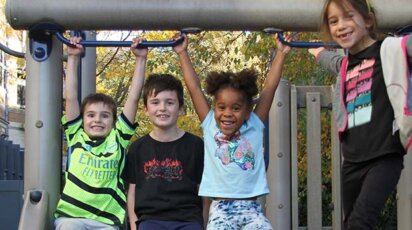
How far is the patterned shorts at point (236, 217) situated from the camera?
138 inches

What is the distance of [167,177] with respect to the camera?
3775 millimetres

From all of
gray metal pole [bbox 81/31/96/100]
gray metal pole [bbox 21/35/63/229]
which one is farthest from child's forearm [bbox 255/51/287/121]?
gray metal pole [bbox 81/31/96/100]

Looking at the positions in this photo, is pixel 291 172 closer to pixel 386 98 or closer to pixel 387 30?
pixel 387 30

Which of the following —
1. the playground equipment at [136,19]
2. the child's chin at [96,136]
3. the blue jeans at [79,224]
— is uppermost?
the playground equipment at [136,19]

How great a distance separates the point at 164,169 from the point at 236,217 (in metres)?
0.51

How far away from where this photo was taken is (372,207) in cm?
305

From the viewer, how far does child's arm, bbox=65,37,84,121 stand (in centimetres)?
391

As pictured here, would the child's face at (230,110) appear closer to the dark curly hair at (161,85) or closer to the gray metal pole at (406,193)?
the dark curly hair at (161,85)

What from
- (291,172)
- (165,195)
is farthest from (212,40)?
(165,195)

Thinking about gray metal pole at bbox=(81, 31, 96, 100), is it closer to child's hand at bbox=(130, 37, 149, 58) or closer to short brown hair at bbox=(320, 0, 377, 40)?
child's hand at bbox=(130, 37, 149, 58)

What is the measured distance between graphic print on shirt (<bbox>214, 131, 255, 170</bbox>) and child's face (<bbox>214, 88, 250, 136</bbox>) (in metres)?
0.04

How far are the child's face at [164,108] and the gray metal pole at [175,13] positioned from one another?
386mm

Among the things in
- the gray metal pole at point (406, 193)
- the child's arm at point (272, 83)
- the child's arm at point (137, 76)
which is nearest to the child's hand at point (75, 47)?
the child's arm at point (137, 76)

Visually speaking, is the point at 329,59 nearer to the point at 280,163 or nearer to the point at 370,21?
the point at 370,21
